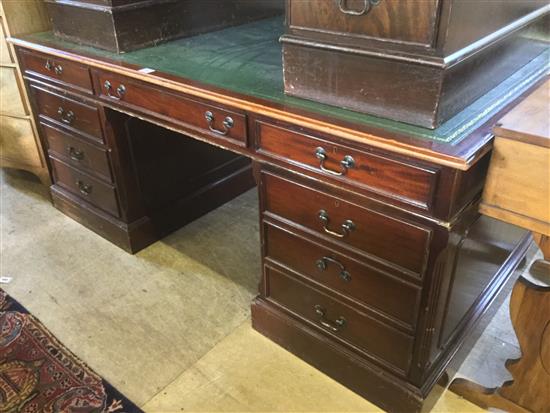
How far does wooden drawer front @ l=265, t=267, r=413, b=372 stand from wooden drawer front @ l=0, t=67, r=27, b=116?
1514 millimetres

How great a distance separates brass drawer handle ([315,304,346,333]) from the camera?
1.50m

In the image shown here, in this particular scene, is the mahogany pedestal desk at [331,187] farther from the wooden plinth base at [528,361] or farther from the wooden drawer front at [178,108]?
the wooden plinth base at [528,361]

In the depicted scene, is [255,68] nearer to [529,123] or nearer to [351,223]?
[351,223]

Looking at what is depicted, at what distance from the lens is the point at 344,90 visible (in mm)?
1242

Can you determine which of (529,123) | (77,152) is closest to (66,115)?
(77,152)

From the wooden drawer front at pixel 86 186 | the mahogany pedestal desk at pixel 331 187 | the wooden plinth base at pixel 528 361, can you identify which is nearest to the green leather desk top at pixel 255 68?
the mahogany pedestal desk at pixel 331 187

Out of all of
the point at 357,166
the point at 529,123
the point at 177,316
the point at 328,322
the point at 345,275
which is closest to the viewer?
the point at 529,123

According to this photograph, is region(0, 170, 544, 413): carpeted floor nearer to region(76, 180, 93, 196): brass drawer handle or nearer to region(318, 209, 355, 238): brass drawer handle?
region(76, 180, 93, 196): brass drawer handle

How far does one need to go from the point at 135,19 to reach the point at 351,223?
1.12 meters

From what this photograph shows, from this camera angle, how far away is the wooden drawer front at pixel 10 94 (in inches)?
89.9

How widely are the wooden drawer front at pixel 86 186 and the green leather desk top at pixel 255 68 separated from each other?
1.83ft

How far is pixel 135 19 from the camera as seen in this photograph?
1.81 metres

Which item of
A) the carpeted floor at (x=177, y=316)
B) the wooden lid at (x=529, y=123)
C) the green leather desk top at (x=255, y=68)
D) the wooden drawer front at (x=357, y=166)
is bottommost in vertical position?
the carpeted floor at (x=177, y=316)

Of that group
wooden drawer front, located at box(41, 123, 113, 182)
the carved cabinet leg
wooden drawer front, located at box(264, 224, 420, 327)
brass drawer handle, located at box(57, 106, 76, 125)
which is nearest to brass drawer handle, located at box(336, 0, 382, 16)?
wooden drawer front, located at box(264, 224, 420, 327)
